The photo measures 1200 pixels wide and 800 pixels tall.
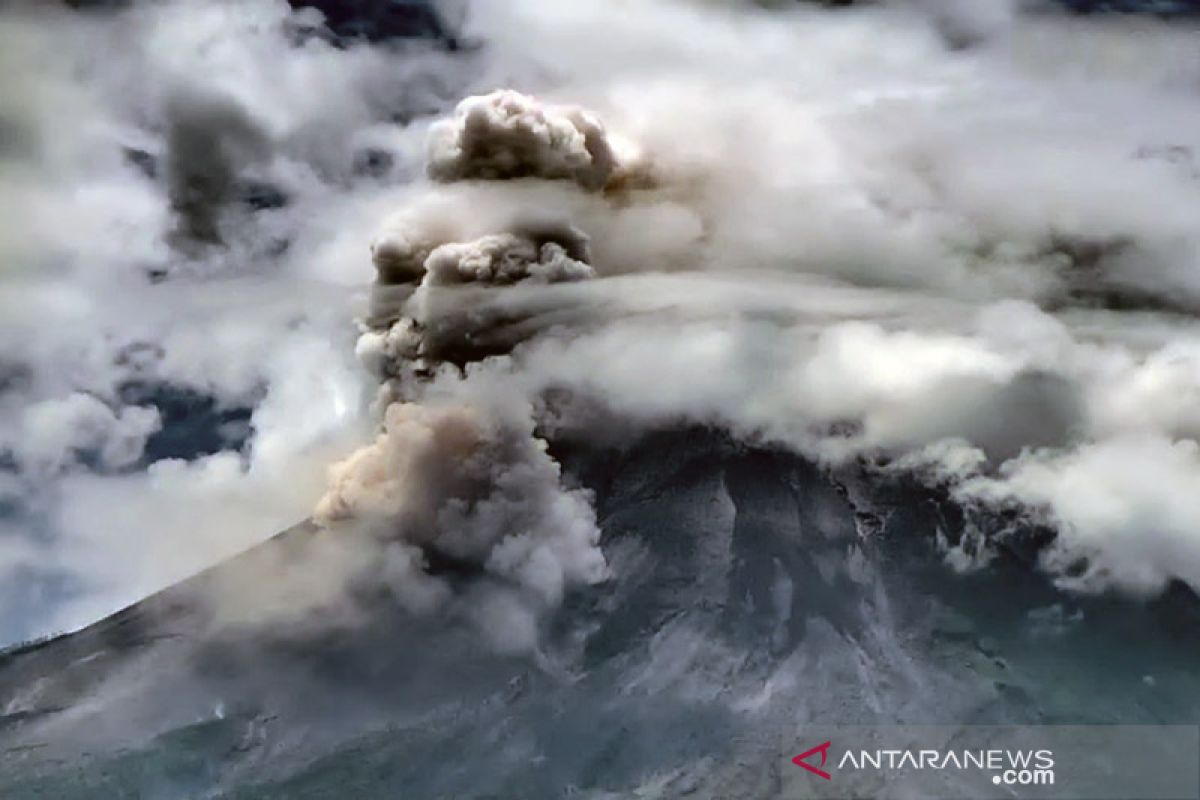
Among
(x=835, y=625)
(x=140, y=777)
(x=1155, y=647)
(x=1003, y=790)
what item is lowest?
(x=140, y=777)

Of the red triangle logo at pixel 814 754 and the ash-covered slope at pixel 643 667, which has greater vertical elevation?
the red triangle logo at pixel 814 754

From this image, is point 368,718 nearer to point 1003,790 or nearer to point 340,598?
point 340,598

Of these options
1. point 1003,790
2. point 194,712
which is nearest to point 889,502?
point 1003,790

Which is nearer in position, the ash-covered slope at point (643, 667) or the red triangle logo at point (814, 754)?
the red triangle logo at point (814, 754)

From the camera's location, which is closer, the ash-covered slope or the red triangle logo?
the red triangle logo

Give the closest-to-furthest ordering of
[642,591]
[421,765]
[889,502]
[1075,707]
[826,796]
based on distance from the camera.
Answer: [826,796], [421,765], [1075,707], [642,591], [889,502]

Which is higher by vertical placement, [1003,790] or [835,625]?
[1003,790]

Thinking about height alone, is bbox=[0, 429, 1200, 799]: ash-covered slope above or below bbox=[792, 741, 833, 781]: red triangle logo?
below
